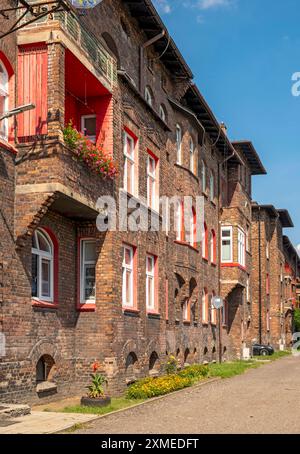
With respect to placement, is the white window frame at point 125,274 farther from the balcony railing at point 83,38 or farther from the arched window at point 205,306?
the arched window at point 205,306

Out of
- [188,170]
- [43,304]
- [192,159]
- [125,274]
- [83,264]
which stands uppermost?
[192,159]

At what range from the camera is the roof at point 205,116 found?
30875 mm

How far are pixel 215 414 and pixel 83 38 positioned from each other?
9133 millimetres

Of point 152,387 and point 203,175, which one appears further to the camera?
point 203,175

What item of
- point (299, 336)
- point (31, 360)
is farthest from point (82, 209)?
point (299, 336)

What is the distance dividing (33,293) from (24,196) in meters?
2.56

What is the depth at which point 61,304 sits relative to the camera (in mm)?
18094

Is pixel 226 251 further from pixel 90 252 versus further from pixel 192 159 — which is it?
pixel 90 252

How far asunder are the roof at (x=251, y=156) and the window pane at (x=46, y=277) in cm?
2838

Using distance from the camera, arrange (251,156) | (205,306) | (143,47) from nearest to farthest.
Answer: (143,47), (205,306), (251,156)

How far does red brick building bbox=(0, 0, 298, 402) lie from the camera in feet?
51.2

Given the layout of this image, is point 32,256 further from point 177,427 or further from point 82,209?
point 177,427

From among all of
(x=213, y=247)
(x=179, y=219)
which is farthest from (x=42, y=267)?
(x=213, y=247)

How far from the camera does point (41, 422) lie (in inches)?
531
